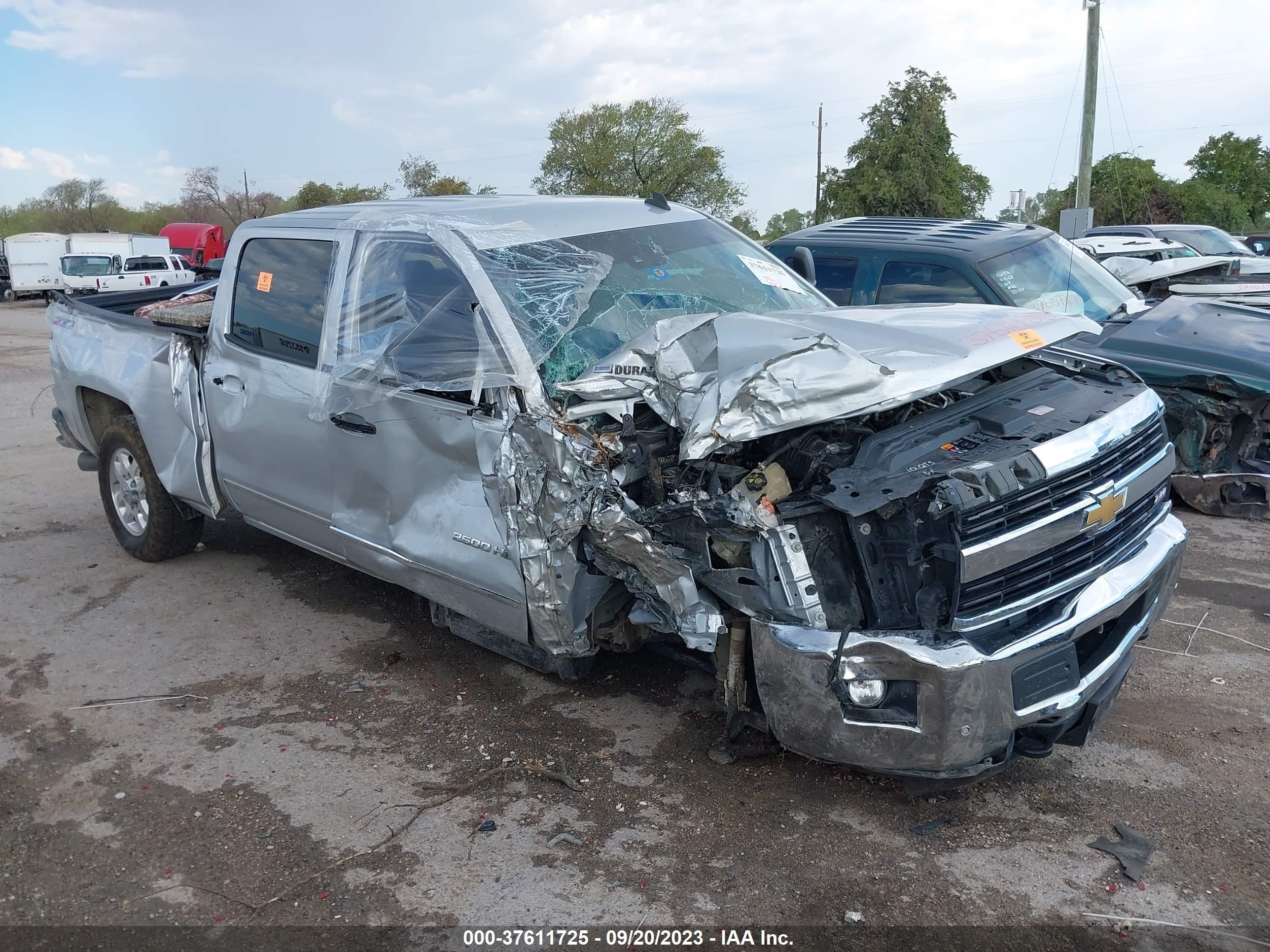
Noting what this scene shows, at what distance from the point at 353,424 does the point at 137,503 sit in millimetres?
2577

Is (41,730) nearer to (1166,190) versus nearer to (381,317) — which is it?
(381,317)

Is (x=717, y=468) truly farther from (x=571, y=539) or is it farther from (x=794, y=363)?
(x=571, y=539)

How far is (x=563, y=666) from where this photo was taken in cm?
379

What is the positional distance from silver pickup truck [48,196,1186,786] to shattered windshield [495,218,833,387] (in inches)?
0.6

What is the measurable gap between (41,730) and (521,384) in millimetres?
2465

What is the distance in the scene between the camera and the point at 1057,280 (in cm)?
694

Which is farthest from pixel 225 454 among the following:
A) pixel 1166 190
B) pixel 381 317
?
pixel 1166 190

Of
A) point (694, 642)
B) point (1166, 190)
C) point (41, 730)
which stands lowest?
point (41, 730)

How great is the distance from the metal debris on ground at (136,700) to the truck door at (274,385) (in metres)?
0.83

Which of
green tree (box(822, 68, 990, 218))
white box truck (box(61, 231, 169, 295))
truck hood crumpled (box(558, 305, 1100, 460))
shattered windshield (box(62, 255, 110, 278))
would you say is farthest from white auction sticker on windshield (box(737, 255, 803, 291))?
shattered windshield (box(62, 255, 110, 278))

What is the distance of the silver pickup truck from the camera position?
2846 millimetres

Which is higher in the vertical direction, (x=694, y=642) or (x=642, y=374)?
(x=642, y=374)

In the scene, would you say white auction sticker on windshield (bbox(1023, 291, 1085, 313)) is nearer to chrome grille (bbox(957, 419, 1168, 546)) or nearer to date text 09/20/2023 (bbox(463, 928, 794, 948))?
chrome grille (bbox(957, 419, 1168, 546))

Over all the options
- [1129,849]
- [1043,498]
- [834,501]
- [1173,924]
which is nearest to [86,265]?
[834,501]
